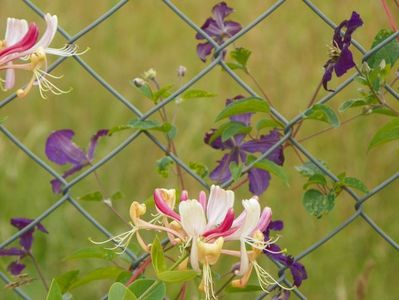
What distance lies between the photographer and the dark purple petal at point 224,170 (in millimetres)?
1183

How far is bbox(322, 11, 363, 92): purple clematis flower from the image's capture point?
104 cm

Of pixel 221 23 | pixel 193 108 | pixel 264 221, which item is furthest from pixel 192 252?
pixel 193 108

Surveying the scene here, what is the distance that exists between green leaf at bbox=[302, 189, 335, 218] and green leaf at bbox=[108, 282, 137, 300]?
343mm

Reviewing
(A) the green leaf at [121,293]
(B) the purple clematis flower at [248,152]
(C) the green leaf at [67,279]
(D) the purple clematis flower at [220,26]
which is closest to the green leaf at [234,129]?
(B) the purple clematis flower at [248,152]

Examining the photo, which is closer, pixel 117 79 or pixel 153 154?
pixel 153 154

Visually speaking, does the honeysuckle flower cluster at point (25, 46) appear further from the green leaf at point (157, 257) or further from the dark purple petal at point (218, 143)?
the dark purple petal at point (218, 143)

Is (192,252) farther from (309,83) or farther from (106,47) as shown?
(106,47)

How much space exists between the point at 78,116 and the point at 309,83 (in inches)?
26.2

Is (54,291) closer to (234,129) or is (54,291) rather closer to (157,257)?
(157,257)

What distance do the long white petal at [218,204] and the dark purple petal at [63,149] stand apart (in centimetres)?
39

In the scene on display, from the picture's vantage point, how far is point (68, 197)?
1.18 m

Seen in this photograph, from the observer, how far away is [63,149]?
1.23 m

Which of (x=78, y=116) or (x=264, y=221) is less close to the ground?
(x=78, y=116)

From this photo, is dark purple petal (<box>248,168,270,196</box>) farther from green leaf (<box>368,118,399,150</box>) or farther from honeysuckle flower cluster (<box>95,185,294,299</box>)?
honeysuckle flower cluster (<box>95,185,294,299</box>)
